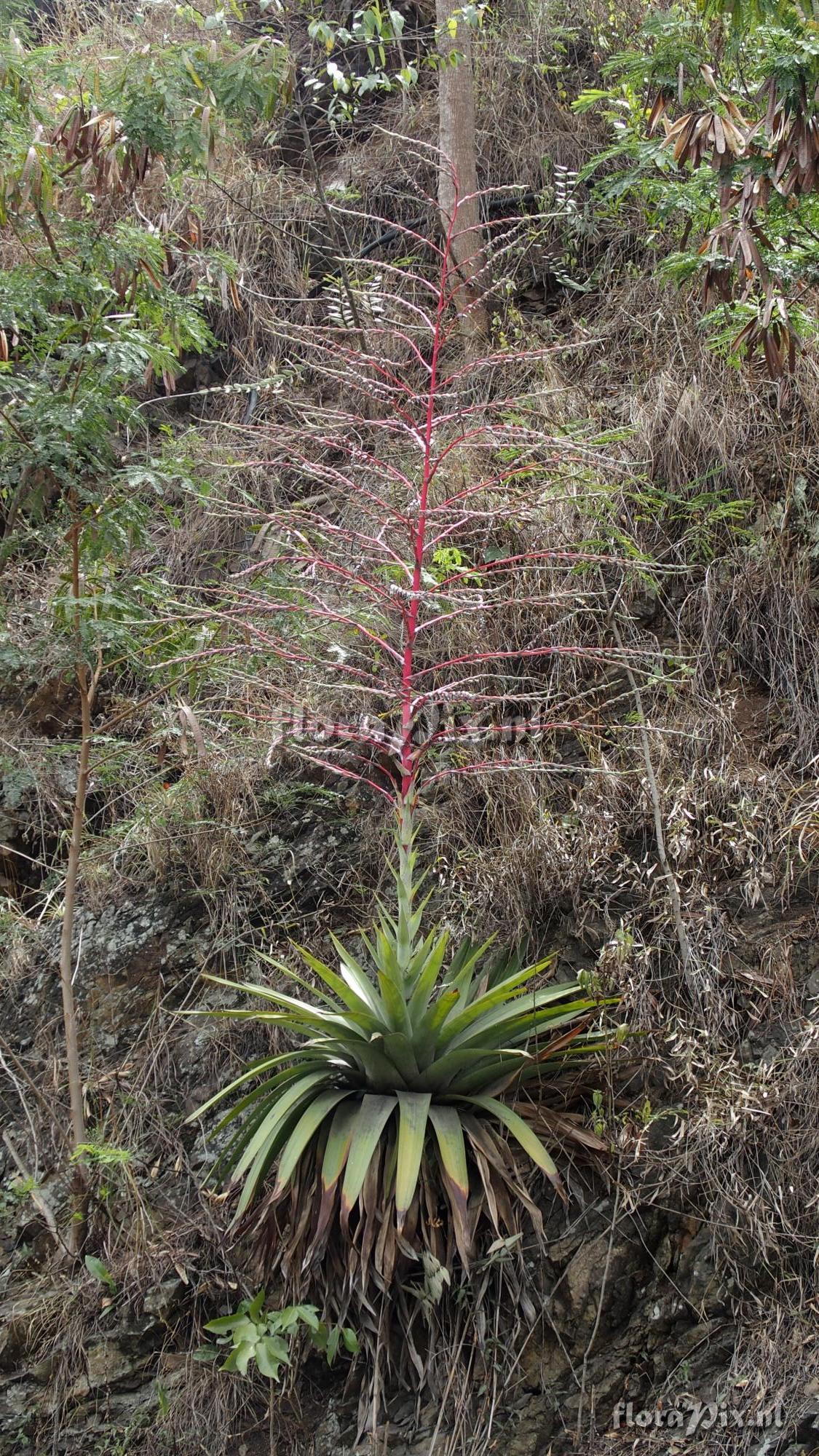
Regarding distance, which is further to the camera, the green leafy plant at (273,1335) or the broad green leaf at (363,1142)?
the green leafy plant at (273,1335)

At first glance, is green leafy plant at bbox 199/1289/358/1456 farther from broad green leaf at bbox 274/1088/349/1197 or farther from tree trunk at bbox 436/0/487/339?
tree trunk at bbox 436/0/487/339

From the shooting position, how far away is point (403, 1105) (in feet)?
11.3

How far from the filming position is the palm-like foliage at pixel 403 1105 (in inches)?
131

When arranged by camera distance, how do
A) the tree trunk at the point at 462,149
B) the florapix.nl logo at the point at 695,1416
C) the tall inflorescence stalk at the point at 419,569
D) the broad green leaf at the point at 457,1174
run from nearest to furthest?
the florapix.nl logo at the point at 695,1416 < the broad green leaf at the point at 457,1174 < the tall inflorescence stalk at the point at 419,569 < the tree trunk at the point at 462,149

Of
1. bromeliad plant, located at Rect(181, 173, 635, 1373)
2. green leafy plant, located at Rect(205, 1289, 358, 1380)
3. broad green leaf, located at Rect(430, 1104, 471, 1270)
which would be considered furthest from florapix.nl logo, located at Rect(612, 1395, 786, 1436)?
green leafy plant, located at Rect(205, 1289, 358, 1380)

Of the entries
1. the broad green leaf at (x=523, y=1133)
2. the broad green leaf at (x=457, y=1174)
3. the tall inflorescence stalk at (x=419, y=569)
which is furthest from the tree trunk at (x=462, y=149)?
the broad green leaf at (x=457, y=1174)

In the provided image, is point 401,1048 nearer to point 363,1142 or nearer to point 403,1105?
point 403,1105

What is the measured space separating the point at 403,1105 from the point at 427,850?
152cm

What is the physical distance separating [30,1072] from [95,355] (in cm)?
296

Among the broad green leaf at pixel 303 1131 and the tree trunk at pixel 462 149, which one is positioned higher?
the tree trunk at pixel 462 149

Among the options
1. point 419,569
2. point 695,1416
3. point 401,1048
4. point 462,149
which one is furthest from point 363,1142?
point 462,149

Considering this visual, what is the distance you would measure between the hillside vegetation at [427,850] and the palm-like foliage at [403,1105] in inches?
0.8

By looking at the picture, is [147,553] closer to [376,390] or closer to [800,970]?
[376,390]

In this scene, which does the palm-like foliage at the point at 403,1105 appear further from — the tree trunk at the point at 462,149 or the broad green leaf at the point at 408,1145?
the tree trunk at the point at 462,149
